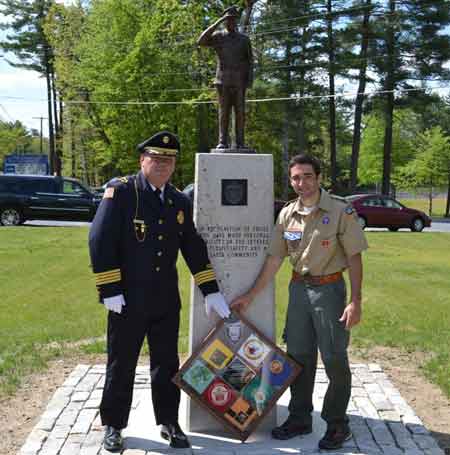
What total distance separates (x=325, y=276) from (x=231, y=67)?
70.7 inches

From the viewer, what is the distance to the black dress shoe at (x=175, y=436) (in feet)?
Answer: 14.5

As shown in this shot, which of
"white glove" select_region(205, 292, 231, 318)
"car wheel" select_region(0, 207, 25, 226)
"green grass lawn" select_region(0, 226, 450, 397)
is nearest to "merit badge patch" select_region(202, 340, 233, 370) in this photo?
"white glove" select_region(205, 292, 231, 318)

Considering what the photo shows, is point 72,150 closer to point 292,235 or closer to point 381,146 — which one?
point 381,146

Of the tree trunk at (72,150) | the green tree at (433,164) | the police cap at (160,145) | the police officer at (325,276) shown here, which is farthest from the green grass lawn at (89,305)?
the tree trunk at (72,150)

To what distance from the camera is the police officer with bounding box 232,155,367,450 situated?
4203 mm

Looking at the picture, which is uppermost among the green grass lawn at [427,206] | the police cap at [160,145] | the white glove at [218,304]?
the police cap at [160,145]

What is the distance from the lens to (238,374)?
465cm

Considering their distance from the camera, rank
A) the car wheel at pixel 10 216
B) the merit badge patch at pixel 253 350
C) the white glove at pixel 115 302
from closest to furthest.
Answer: the white glove at pixel 115 302 < the merit badge patch at pixel 253 350 < the car wheel at pixel 10 216

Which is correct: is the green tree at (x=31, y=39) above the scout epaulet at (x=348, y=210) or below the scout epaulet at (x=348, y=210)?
above

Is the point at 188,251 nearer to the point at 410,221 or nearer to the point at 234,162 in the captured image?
the point at 234,162

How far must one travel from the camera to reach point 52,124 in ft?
153

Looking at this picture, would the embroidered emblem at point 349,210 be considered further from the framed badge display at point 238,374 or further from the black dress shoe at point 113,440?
the black dress shoe at point 113,440

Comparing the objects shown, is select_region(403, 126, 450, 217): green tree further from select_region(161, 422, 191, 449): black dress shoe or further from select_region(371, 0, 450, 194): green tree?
select_region(161, 422, 191, 449): black dress shoe

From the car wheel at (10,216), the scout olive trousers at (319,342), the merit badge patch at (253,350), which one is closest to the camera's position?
the scout olive trousers at (319,342)
